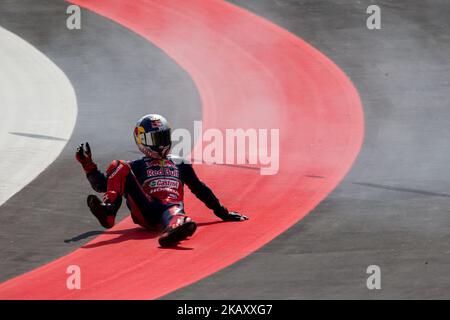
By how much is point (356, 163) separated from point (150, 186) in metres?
4.13

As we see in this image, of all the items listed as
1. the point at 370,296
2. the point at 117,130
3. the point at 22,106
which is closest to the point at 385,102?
the point at 117,130

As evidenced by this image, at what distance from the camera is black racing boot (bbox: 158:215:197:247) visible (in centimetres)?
1347

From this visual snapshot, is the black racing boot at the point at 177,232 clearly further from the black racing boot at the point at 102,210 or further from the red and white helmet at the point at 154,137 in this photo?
the red and white helmet at the point at 154,137

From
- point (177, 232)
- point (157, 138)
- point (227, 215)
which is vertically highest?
point (157, 138)

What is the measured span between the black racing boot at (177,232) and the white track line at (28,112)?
3.19 m

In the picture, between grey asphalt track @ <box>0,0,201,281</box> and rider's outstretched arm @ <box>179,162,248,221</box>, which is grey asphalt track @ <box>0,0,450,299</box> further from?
rider's outstretched arm @ <box>179,162,248,221</box>

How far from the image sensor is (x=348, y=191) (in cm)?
1595

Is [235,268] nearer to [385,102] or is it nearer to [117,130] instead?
[117,130]

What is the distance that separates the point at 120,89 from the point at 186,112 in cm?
202

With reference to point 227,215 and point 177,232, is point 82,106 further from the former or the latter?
point 177,232

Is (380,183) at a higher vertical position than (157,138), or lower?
lower

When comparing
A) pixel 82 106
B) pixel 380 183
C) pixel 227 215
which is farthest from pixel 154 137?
pixel 82 106

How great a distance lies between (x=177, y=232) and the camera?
13500 mm
